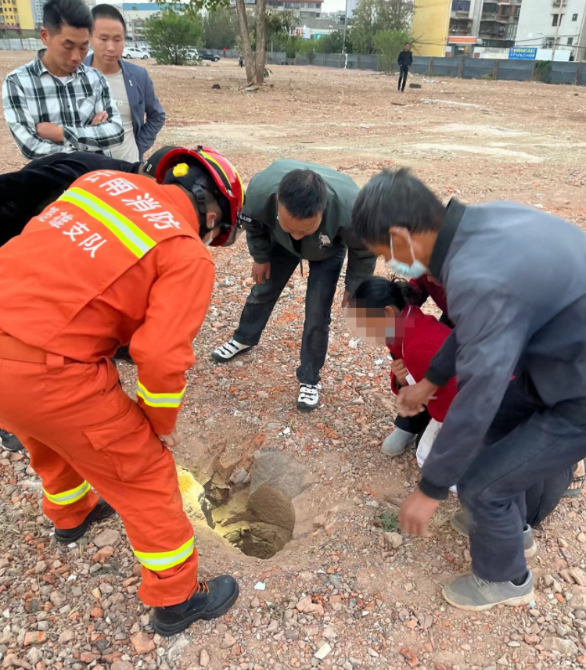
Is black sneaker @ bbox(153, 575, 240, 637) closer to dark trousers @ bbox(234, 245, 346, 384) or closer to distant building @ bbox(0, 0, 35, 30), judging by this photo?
dark trousers @ bbox(234, 245, 346, 384)

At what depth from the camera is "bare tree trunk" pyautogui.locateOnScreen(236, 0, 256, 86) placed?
58.0 feet

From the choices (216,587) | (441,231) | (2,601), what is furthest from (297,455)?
(441,231)

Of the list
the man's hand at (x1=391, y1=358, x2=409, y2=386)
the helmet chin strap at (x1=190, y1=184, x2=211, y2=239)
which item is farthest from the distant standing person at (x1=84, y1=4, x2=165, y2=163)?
the man's hand at (x1=391, y1=358, x2=409, y2=386)

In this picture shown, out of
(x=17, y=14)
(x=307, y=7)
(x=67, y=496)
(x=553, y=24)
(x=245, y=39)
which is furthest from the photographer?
(x=307, y=7)

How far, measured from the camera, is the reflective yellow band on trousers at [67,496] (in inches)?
91.6

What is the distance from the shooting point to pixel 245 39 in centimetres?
1909

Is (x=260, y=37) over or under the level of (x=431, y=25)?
under

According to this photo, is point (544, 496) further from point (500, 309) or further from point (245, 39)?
point (245, 39)

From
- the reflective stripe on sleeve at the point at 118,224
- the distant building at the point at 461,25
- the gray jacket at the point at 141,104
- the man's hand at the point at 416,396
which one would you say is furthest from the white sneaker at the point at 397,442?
the distant building at the point at 461,25

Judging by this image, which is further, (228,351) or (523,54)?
(523,54)

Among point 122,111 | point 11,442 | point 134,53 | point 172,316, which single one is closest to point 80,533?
point 11,442

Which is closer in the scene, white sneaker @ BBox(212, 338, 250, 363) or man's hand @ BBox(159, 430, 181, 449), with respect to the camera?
man's hand @ BBox(159, 430, 181, 449)

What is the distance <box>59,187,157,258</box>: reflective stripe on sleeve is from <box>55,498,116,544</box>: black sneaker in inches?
60.3

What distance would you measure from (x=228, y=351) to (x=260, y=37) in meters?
18.7
